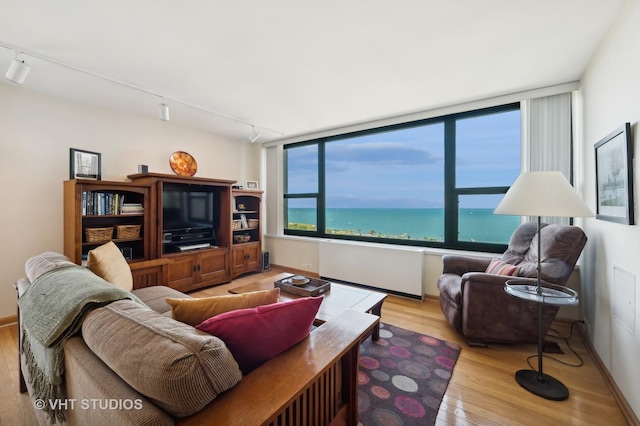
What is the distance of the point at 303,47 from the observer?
2.07 meters

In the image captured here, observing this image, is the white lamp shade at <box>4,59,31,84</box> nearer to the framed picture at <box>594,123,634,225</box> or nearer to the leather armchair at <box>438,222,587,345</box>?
the leather armchair at <box>438,222,587,345</box>

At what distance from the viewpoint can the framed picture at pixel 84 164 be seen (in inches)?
117

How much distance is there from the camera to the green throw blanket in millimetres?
972

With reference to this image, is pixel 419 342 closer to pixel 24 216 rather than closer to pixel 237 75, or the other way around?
pixel 237 75

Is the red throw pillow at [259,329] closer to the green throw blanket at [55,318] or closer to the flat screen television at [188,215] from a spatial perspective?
the green throw blanket at [55,318]

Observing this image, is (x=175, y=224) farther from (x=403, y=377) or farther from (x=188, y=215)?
(x=403, y=377)

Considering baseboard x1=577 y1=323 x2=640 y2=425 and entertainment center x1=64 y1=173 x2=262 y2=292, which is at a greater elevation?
entertainment center x1=64 y1=173 x2=262 y2=292

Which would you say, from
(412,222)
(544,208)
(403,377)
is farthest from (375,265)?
(544,208)

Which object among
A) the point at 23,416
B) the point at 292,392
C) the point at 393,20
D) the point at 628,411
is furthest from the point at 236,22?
the point at 628,411

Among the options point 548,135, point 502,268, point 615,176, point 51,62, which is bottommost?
point 502,268

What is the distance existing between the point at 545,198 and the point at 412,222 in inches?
88.9

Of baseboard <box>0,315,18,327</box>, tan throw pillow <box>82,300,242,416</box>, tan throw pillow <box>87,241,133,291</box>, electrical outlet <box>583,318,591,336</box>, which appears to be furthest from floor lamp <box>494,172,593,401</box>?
baseboard <box>0,315,18,327</box>

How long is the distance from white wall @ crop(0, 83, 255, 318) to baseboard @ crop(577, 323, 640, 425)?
4.90 metres

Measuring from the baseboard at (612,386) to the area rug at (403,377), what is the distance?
88 cm
